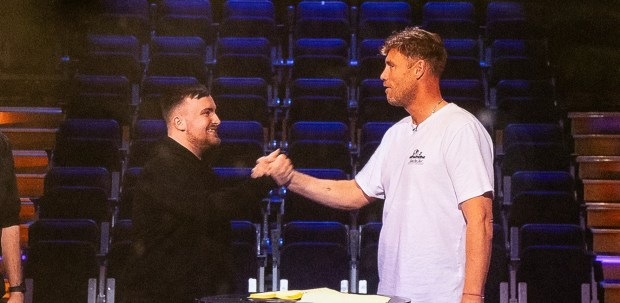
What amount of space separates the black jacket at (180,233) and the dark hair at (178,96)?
0.27m

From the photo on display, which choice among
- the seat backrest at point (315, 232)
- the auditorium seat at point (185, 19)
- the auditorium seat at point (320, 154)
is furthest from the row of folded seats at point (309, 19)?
the seat backrest at point (315, 232)

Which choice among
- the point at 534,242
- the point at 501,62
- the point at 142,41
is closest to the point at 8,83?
the point at 142,41

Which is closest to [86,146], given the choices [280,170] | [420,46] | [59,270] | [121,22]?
[59,270]

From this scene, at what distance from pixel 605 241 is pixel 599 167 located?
73cm

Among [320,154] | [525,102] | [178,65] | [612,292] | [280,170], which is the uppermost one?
[178,65]

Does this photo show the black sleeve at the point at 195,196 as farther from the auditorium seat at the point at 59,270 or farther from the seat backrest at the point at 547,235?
the seat backrest at the point at 547,235

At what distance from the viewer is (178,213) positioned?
2.68 m

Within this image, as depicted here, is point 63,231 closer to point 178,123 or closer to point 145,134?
point 145,134

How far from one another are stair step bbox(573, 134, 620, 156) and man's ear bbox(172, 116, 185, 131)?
15.5ft

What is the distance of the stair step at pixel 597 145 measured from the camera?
6.93 meters

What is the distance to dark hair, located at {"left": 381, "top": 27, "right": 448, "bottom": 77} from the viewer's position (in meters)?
2.70

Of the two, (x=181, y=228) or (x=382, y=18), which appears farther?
(x=382, y=18)

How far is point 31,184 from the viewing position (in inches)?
263

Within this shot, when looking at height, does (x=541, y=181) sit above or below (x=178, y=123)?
above
